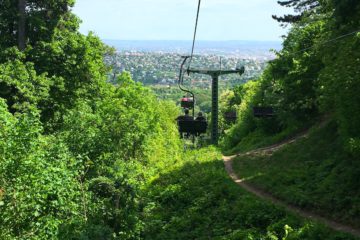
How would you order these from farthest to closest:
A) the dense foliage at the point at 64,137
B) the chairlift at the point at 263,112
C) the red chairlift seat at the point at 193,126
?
the chairlift at the point at 263,112 < the red chairlift seat at the point at 193,126 < the dense foliage at the point at 64,137

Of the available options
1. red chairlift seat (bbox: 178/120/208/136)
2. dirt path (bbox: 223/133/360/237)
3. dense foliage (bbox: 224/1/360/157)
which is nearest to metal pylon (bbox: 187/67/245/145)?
red chairlift seat (bbox: 178/120/208/136)

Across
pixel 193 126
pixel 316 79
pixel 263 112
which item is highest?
pixel 316 79

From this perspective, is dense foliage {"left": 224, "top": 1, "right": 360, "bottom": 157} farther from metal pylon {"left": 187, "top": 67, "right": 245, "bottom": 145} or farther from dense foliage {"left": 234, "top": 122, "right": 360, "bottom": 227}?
metal pylon {"left": 187, "top": 67, "right": 245, "bottom": 145}

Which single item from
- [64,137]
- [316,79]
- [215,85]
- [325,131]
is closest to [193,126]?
[215,85]

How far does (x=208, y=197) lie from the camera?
18547 millimetres

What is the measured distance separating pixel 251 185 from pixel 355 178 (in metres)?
5.69

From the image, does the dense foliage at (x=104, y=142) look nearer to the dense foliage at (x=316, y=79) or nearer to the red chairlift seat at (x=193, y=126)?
the dense foliage at (x=316, y=79)

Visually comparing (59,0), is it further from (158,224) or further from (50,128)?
(158,224)

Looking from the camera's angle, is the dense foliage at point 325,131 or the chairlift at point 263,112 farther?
the chairlift at point 263,112

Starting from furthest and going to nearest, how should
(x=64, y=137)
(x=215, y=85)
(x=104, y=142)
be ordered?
1. (x=215, y=85)
2. (x=104, y=142)
3. (x=64, y=137)

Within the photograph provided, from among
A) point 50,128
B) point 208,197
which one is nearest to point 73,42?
point 50,128

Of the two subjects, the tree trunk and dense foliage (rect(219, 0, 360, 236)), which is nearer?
dense foliage (rect(219, 0, 360, 236))

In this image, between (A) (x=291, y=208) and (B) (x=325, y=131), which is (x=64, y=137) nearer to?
(A) (x=291, y=208)

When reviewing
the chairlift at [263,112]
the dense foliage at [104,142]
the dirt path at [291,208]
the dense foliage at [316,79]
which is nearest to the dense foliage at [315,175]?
the dirt path at [291,208]
